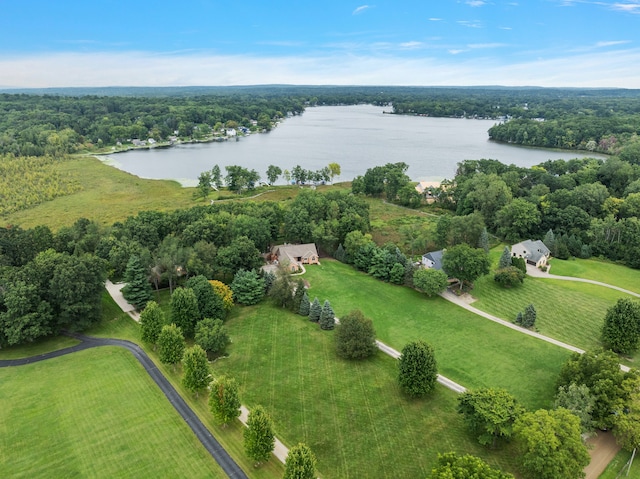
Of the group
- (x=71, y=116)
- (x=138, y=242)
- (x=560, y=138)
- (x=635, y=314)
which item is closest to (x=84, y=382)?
(x=138, y=242)

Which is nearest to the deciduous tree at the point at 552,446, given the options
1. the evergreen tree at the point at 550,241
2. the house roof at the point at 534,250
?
the house roof at the point at 534,250

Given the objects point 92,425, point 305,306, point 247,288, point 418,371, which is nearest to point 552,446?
point 418,371

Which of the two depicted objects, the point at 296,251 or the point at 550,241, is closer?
the point at 296,251

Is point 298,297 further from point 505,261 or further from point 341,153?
point 341,153

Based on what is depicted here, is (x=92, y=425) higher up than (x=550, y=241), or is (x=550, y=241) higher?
(x=550, y=241)

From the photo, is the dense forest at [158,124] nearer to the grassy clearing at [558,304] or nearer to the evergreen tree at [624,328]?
the grassy clearing at [558,304]

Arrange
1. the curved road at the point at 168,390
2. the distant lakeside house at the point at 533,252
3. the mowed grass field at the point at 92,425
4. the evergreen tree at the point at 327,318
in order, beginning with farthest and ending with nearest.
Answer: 1. the distant lakeside house at the point at 533,252
2. the evergreen tree at the point at 327,318
3. the curved road at the point at 168,390
4. the mowed grass field at the point at 92,425
